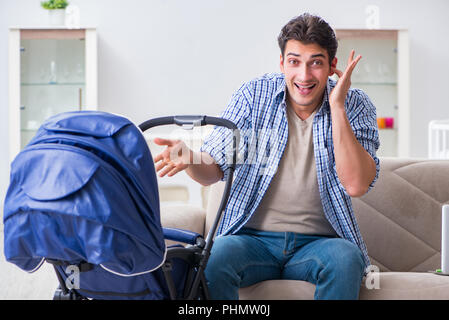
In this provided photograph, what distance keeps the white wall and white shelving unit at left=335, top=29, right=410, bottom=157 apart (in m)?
0.34

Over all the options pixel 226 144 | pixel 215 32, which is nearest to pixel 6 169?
pixel 215 32

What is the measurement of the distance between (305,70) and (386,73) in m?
3.08

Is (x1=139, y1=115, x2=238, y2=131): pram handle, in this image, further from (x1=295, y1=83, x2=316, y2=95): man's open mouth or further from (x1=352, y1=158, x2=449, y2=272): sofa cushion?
(x1=352, y1=158, x2=449, y2=272): sofa cushion

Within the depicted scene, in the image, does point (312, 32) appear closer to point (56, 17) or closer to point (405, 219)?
point (405, 219)

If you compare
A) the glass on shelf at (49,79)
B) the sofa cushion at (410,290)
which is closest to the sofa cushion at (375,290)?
the sofa cushion at (410,290)

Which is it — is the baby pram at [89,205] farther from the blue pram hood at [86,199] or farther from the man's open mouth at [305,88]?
the man's open mouth at [305,88]

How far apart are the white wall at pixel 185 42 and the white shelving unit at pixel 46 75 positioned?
11.7 inches

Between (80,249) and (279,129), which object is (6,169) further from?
(80,249)

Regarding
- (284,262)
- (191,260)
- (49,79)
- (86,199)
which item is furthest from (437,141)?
(86,199)

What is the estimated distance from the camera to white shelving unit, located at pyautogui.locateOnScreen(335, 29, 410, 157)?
4.49m

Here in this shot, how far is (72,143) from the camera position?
1.24 m

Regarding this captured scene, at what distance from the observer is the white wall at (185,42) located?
4.68 metres

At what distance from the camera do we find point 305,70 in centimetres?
Result: 174

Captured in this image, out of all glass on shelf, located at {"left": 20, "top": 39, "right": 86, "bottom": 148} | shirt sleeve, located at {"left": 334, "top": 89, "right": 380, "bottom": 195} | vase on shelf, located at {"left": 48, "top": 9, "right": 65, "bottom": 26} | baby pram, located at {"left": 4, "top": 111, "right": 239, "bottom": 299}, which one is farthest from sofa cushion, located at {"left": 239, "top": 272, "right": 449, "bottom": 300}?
vase on shelf, located at {"left": 48, "top": 9, "right": 65, "bottom": 26}
